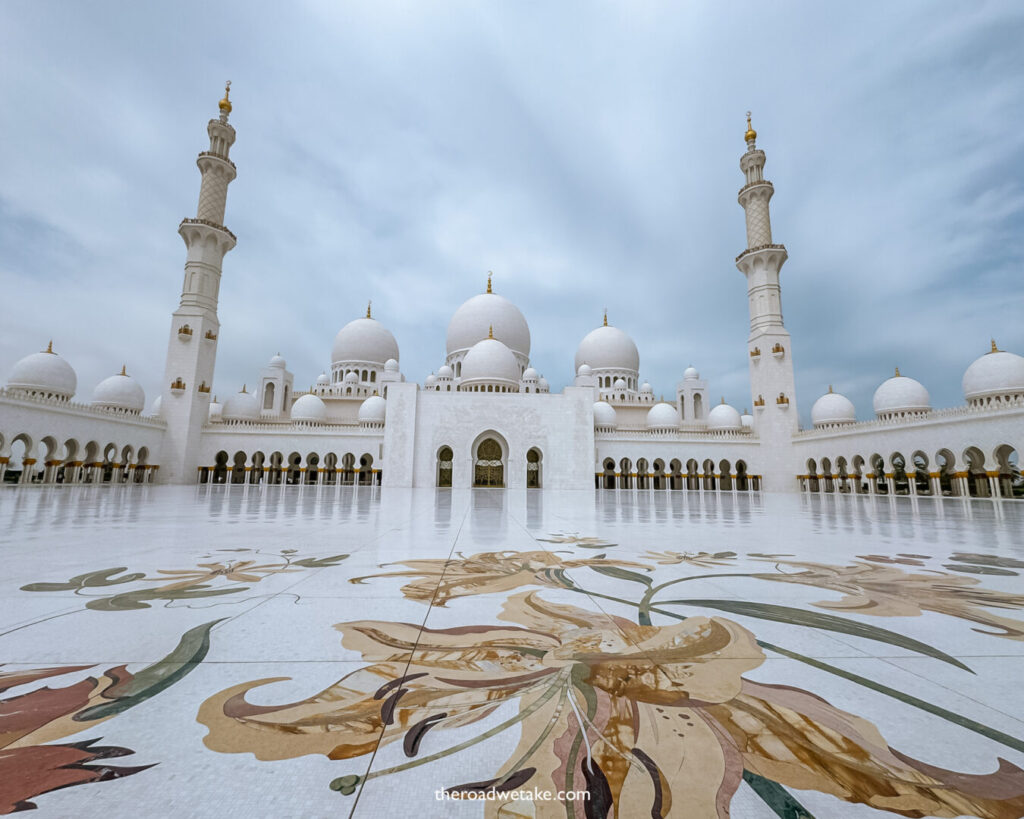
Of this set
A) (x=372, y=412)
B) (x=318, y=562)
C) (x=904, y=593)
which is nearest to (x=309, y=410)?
(x=372, y=412)

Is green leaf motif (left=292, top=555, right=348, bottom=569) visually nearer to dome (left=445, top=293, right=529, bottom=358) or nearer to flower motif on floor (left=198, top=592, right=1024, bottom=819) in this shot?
flower motif on floor (left=198, top=592, right=1024, bottom=819)

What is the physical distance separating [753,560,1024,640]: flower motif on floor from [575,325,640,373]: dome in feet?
93.4

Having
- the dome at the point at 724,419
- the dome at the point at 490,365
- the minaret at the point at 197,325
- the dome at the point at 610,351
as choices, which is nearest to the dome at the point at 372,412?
the dome at the point at 490,365

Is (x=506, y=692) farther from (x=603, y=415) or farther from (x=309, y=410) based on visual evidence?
(x=309, y=410)

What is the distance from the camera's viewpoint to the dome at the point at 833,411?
23131 mm

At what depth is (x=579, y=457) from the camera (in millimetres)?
20703

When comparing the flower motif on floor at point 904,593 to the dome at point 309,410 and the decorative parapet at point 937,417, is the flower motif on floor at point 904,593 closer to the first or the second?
the decorative parapet at point 937,417

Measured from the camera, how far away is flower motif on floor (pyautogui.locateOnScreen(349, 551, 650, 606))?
229 centimetres

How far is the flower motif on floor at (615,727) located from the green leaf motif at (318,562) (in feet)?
4.78

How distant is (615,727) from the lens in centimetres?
106

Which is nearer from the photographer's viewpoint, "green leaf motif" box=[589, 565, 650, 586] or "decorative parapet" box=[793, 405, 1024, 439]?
"green leaf motif" box=[589, 565, 650, 586]

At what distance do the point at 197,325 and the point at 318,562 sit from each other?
2227 cm

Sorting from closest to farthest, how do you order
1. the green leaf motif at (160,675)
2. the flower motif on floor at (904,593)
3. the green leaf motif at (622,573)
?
the green leaf motif at (160,675)
the flower motif on floor at (904,593)
the green leaf motif at (622,573)

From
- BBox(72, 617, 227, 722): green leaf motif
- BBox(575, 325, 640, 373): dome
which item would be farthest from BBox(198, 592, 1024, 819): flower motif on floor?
BBox(575, 325, 640, 373): dome
